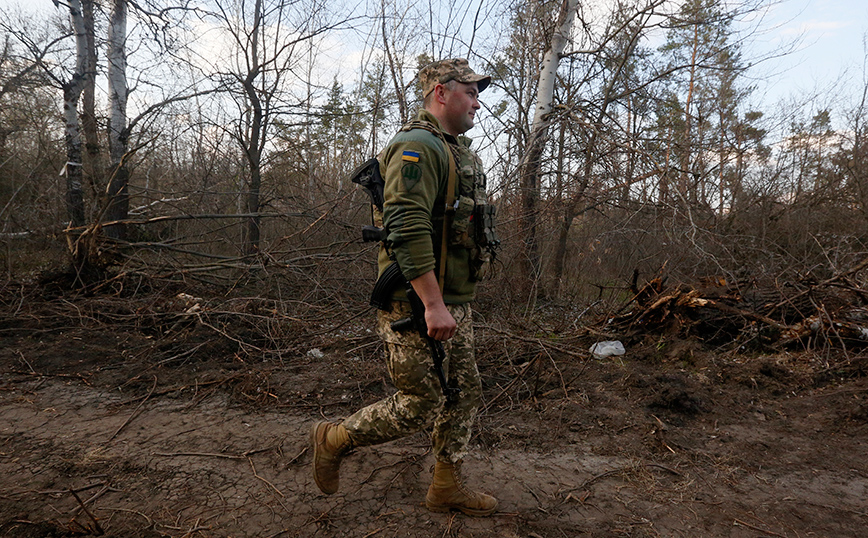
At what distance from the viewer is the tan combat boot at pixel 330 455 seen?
2232 millimetres

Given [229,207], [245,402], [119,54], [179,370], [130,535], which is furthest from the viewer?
[229,207]

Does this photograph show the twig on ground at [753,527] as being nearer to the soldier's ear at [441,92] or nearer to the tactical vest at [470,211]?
the tactical vest at [470,211]

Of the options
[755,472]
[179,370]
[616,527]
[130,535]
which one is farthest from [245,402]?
[755,472]

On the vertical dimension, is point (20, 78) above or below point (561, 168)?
above

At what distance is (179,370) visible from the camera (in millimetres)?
4176

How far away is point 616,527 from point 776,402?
2422mm

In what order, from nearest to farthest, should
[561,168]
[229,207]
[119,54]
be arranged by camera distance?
[561,168] → [119,54] → [229,207]

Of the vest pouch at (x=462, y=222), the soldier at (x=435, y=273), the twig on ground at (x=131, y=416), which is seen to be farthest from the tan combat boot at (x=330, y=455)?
the twig on ground at (x=131, y=416)

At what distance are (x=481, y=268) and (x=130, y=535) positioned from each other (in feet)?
6.14

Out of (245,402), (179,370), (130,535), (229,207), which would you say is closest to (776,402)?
(245,402)

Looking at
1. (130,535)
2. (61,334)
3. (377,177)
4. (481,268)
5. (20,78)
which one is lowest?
(130,535)

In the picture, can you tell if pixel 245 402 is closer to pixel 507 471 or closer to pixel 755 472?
pixel 507 471

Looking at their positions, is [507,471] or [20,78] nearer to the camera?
[507,471]

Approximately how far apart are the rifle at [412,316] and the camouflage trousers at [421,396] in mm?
24
